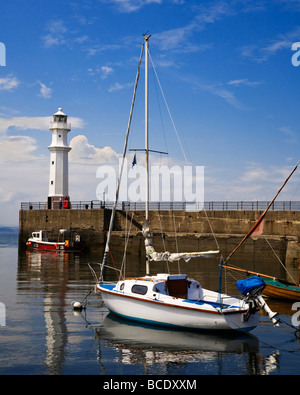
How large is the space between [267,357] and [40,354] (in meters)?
5.93

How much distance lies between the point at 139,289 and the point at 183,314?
1.83m

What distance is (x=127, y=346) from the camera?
1255 cm

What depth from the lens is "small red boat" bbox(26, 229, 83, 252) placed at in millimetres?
42562

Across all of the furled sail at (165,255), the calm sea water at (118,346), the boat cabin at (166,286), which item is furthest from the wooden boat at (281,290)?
the boat cabin at (166,286)

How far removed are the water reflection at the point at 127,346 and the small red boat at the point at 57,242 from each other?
2360cm

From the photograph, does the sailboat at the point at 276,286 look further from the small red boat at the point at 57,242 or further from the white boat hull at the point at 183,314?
the small red boat at the point at 57,242

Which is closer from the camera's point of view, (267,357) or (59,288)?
(267,357)

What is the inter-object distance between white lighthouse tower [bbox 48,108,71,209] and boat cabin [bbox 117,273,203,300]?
122 feet

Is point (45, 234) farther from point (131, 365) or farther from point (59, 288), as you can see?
point (131, 365)

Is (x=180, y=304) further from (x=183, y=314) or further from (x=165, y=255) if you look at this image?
(x=165, y=255)

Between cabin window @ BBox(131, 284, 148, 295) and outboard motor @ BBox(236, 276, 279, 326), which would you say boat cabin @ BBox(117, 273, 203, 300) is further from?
outboard motor @ BBox(236, 276, 279, 326)

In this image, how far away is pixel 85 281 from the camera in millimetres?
24391
